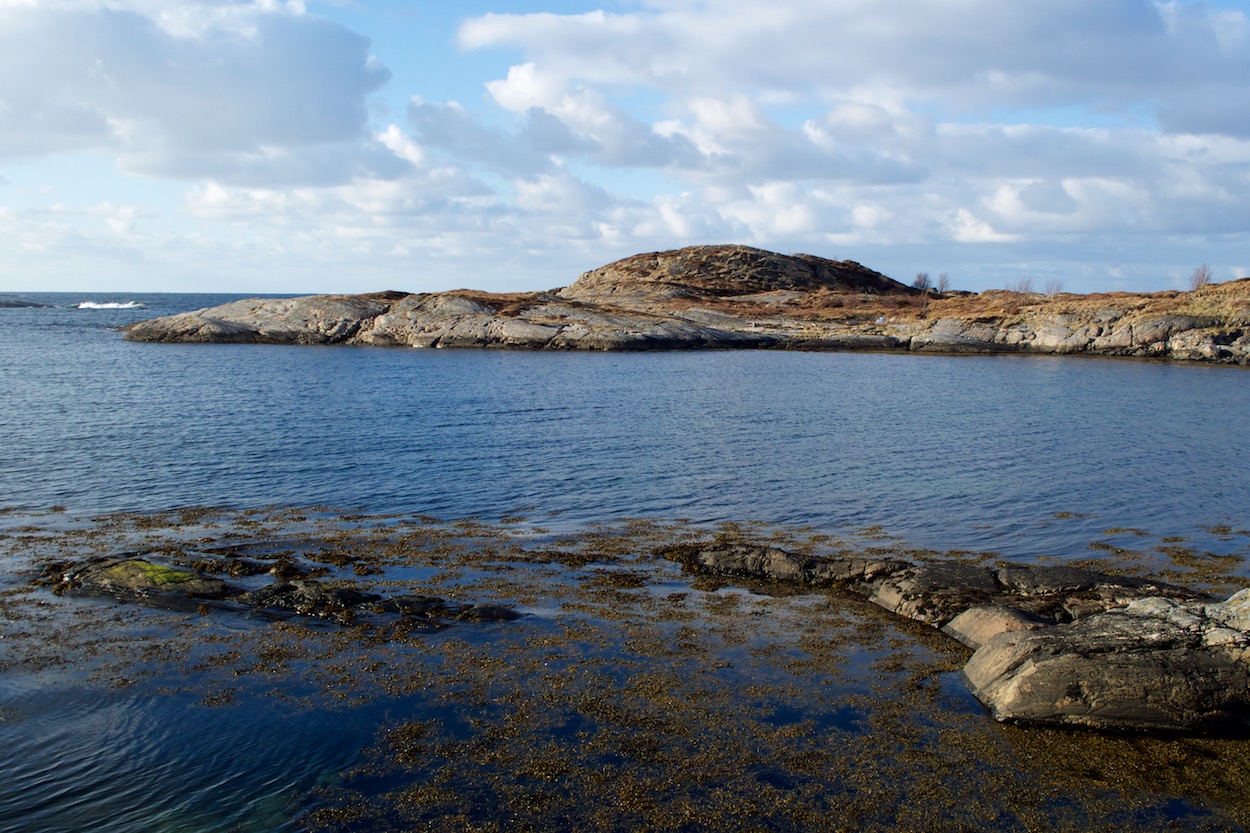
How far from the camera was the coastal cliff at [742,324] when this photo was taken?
3659 inches

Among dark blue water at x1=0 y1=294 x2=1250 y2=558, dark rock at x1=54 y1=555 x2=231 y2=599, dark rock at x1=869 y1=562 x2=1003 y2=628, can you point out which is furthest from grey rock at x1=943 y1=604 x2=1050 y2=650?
dark rock at x1=54 y1=555 x2=231 y2=599

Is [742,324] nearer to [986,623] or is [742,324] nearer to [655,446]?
[655,446]

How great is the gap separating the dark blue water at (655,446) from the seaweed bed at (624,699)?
20.4ft

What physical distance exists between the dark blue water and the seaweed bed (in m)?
6.20

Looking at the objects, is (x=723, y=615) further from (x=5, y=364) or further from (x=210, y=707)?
(x=5, y=364)

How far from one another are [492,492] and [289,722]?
16153 mm


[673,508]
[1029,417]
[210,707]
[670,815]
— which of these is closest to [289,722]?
[210,707]

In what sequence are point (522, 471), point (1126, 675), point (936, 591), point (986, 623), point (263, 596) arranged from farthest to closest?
point (522, 471), point (936, 591), point (263, 596), point (986, 623), point (1126, 675)

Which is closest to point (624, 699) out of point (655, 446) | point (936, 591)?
point (936, 591)

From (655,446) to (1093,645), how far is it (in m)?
25.0

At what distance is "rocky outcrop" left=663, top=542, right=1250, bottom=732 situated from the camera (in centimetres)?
1258

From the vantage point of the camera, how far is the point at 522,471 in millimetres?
31719

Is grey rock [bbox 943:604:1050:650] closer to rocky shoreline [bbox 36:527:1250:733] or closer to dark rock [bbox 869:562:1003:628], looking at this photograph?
rocky shoreline [bbox 36:527:1250:733]

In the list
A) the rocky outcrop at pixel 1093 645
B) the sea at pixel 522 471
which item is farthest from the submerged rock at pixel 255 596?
the rocky outcrop at pixel 1093 645
